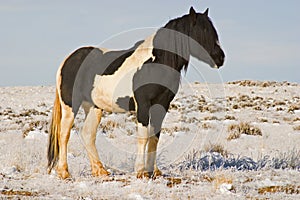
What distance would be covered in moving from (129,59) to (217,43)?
1204mm

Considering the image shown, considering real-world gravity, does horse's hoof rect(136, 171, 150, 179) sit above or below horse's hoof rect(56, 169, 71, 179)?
above

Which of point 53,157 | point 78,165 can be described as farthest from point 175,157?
point 53,157

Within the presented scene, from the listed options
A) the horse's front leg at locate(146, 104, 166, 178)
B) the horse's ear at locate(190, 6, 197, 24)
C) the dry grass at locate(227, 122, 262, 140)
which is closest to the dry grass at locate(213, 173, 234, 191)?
the horse's front leg at locate(146, 104, 166, 178)

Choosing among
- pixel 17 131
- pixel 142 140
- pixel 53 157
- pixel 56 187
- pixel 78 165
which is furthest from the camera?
pixel 17 131

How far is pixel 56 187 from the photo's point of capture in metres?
5.28

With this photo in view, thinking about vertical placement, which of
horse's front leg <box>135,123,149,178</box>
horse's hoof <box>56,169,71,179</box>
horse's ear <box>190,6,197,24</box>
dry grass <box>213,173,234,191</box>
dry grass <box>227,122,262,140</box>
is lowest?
dry grass <box>227,122,262,140</box>

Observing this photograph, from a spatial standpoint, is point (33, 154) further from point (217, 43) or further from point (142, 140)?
point (217, 43)

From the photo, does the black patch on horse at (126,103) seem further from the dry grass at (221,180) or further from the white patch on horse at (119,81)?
the dry grass at (221,180)

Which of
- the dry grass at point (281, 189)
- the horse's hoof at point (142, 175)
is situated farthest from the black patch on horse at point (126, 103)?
the dry grass at point (281, 189)

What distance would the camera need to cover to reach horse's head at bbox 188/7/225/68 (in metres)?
5.62

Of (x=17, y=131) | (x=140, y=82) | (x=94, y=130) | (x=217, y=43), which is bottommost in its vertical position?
(x=17, y=131)

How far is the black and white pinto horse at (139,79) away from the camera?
561 cm

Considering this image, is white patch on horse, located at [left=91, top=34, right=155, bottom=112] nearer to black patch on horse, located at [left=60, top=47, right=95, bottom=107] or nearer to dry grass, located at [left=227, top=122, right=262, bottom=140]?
black patch on horse, located at [left=60, top=47, right=95, bottom=107]

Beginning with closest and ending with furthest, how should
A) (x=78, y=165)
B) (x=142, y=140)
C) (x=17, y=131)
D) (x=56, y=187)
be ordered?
(x=56, y=187) < (x=142, y=140) < (x=78, y=165) < (x=17, y=131)
